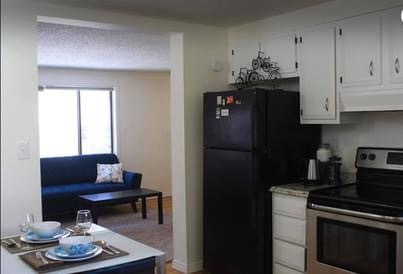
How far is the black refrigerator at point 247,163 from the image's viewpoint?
3.28 metres

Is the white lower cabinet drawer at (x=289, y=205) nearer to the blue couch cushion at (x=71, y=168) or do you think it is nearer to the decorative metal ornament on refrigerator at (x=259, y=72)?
the decorative metal ornament on refrigerator at (x=259, y=72)

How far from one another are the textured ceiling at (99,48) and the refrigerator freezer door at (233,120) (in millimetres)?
828

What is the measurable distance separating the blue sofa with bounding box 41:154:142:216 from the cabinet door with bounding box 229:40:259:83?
3.06 meters

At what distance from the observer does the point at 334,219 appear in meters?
2.84

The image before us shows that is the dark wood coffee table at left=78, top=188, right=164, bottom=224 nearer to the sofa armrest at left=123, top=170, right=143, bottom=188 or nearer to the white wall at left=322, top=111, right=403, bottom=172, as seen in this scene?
the sofa armrest at left=123, top=170, right=143, bottom=188

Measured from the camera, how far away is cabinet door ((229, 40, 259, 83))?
3.87 metres

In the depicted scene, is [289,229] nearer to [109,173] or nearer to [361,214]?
[361,214]

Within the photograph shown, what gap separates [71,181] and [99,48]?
2.40m

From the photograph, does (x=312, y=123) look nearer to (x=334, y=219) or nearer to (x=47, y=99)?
(x=334, y=219)

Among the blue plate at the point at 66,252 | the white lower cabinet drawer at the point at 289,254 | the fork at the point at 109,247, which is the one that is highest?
the blue plate at the point at 66,252

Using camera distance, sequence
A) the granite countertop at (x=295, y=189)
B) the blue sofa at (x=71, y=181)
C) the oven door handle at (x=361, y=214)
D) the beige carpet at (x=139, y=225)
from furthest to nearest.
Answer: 1. the blue sofa at (x=71, y=181)
2. the beige carpet at (x=139, y=225)
3. the granite countertop at (x=295, y=189)
4. the oven door handle at (x=361, y=214)

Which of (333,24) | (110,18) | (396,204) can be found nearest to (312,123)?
(333,24)

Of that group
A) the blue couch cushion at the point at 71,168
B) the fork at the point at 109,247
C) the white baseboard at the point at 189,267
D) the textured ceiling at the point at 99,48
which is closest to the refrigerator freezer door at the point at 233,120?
the textured ceiling at the point at 99,48

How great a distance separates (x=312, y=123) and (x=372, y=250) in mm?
1123
